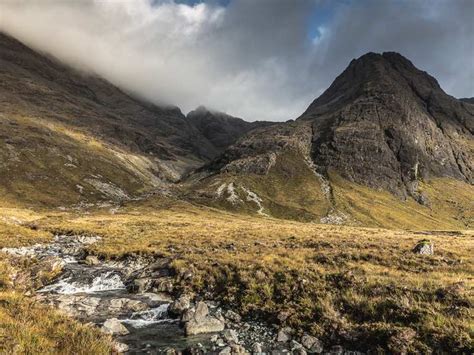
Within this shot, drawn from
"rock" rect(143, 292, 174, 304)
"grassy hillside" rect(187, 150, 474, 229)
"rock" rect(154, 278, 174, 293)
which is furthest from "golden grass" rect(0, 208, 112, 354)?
"grassy hillside" rect(187, 150, 474, 229)

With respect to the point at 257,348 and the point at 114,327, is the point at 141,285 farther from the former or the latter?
the point at 257,348

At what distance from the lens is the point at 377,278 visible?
78.2ft

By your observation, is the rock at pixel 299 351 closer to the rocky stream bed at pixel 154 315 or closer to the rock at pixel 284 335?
the rocky stream bed at pixel 154 315

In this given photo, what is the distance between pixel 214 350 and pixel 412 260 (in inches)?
763

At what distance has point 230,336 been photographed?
1922 cm

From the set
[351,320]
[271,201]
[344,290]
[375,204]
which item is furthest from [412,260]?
[375,204]

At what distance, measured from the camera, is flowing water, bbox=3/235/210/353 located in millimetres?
19406

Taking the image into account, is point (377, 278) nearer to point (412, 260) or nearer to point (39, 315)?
point (412, 260)

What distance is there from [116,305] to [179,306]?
471 centimetres

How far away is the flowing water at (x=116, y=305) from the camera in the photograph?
1941 cm

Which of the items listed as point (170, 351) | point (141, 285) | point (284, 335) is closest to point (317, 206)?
point (141, 285)

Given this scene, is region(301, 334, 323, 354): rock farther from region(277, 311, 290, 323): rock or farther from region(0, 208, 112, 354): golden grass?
region(0, 208, 112, 354): golden grass

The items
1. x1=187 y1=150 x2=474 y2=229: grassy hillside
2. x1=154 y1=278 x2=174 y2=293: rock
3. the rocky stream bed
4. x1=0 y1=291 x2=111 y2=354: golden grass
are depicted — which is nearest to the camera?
x1=0 y1=291 x2=111 y2=354: golden grass

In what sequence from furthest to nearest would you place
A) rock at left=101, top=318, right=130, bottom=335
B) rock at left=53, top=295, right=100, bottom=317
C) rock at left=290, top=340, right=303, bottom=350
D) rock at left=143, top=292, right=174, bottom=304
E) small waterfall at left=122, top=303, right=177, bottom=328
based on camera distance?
rock at left=143, top=292, right=174, bottom=304
rock at left=53, top=295, right=100, bottom=317
small waterfall at left=122, top=303, right=177, bottom=328
rock at left=101, top=318, right=130, bottom=335
rock at left=290, top=340, right=303, bottom=350
